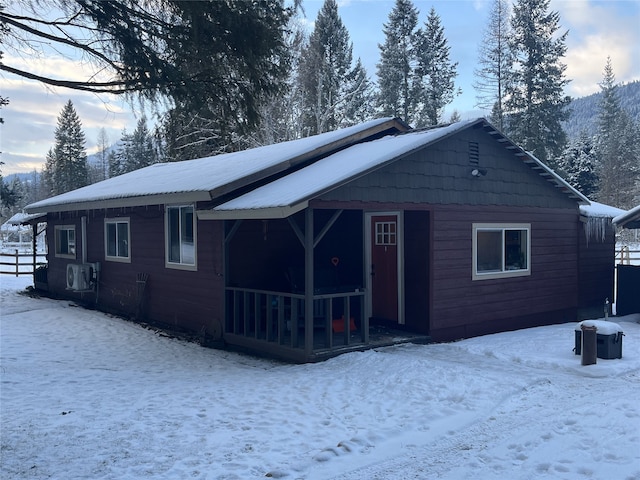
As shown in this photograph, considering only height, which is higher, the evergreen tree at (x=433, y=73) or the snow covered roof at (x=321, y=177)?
the evergreen tree at (x=433, y=73)

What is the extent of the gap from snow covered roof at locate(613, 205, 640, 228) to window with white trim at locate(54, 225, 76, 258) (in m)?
13.5

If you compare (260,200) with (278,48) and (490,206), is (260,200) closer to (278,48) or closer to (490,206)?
(278,48)

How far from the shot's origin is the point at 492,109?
32.0 metres

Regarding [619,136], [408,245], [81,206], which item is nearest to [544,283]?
[408,245]

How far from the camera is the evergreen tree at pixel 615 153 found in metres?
44.2

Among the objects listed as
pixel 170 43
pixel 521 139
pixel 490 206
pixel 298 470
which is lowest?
pixel 298 470

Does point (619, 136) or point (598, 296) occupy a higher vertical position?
point (619, 136)

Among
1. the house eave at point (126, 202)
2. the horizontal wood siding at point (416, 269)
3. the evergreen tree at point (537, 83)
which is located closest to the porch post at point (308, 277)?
the house eave at point (126, 202)

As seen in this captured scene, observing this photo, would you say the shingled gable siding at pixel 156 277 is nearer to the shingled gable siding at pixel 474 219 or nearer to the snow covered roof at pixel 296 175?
the snow covered roof at pixel 296 175

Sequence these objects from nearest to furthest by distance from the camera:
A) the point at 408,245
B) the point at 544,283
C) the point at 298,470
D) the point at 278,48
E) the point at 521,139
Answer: the point at 298,470
the point at 278,48
the point at 408,245
the point at 544,283
the point at 521,139

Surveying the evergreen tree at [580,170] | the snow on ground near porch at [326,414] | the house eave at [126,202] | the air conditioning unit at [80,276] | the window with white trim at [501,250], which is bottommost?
the snow on ground near porch at [326,414]

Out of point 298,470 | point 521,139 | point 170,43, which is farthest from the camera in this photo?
point 521,139

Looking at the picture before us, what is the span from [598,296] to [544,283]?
210 cm

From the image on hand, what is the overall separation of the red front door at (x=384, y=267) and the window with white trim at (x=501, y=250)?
4.71 feet
